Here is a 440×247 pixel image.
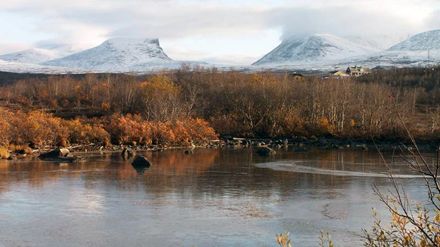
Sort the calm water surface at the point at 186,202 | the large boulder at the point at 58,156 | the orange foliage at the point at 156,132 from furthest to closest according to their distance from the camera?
the orange foliage at the point at 156,132, the large boulder at the point at 58,156, the calm water surface at the point at 186,202

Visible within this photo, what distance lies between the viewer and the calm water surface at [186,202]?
709 inches

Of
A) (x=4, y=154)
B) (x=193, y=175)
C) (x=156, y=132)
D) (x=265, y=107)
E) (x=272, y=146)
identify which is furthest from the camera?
(x=265, y=107)

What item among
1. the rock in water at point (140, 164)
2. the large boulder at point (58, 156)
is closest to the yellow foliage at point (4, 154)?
the large boulder at point (58, 156)

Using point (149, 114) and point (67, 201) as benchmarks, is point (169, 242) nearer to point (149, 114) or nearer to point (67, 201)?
point (67, 201)

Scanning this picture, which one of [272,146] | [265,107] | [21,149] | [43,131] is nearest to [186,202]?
[21,149]

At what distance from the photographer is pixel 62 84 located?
273 ft

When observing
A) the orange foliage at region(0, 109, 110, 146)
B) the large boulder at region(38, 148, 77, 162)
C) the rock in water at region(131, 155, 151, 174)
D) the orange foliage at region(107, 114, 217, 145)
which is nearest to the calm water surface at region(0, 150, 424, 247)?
the rock in water at region(131, 155, 151, 174)

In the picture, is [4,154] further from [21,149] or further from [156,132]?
[156,132]

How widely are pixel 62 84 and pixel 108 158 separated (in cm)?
4432

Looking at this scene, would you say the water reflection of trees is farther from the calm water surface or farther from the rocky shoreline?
the rocky shoreline

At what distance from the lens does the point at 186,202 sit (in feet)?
78.4

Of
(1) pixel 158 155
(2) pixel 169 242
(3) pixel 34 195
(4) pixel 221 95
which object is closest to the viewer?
(2) pixel 169 242

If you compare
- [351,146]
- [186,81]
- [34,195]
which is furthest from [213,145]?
[34,195]

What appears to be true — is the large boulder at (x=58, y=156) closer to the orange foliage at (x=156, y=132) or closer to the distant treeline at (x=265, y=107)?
the orange foliage at (x=156, y=132)
